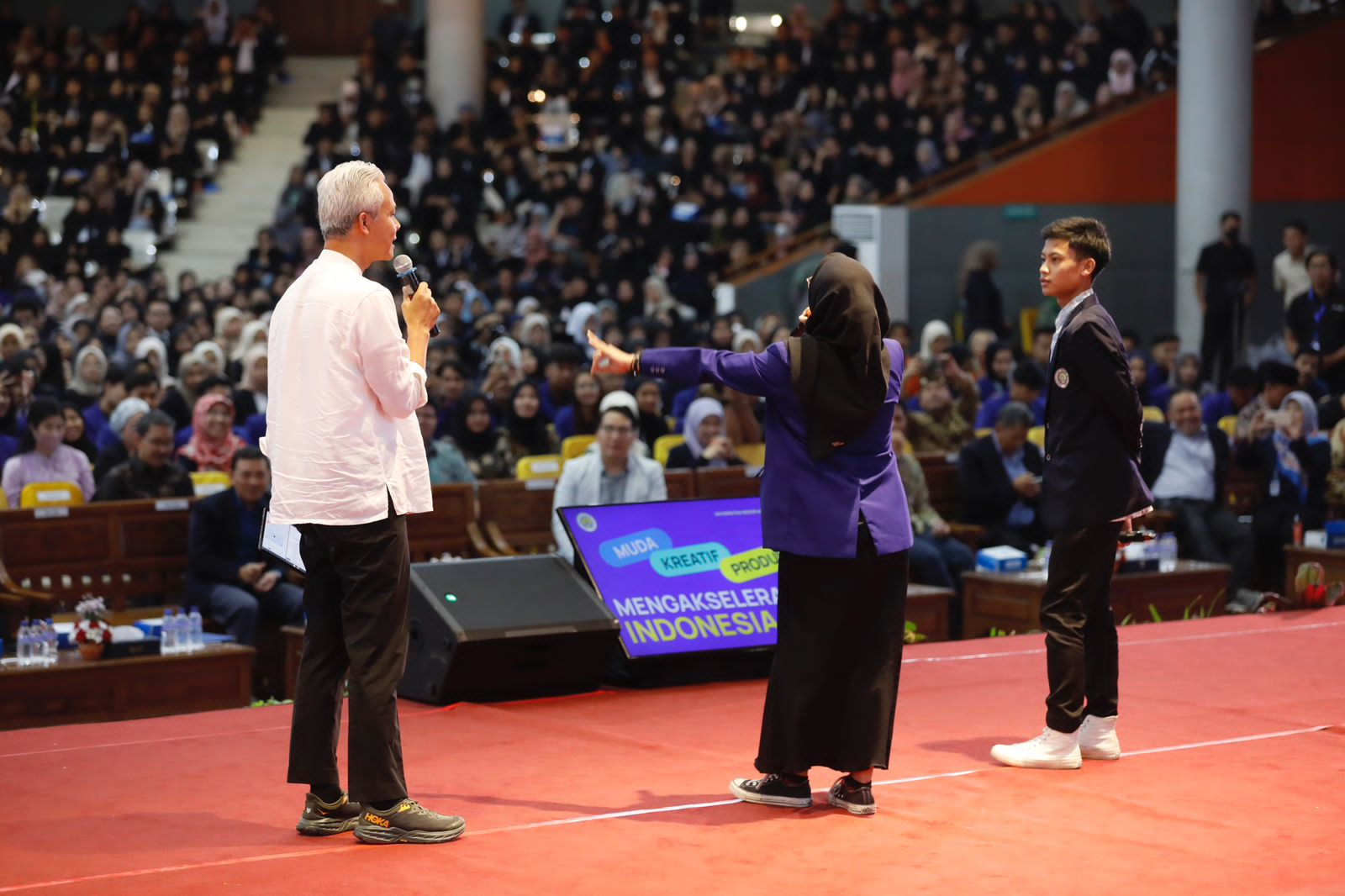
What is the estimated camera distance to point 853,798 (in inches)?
195

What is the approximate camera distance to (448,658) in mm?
6402

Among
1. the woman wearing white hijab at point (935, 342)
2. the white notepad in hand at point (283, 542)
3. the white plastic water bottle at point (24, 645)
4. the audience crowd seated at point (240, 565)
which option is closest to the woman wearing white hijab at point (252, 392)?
the audience crowd seated at point (240, 565)

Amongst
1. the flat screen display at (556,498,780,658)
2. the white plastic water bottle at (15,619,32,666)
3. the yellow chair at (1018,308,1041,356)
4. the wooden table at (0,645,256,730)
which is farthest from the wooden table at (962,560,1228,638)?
the yellow chair at (1018,308,1041,356)

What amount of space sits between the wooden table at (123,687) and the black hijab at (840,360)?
352 centimetres

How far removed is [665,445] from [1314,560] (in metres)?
3.70

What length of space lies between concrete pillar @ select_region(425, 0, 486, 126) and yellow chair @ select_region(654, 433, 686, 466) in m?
13.8

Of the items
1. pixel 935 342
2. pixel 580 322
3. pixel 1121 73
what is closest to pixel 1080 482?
pixel 935 342

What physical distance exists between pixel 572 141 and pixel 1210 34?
853cm

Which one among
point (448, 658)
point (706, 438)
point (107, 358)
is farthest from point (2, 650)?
point (107, 358)

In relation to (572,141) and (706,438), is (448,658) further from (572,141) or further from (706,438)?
(572,141)

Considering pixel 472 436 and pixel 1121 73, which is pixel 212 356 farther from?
pixel 1121 73

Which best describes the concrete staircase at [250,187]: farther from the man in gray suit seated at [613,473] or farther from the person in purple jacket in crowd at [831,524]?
the person in purple jacket in crowd at [831,524]

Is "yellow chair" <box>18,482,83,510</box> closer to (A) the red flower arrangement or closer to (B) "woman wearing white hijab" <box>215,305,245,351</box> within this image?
(A) the red flower arrangement

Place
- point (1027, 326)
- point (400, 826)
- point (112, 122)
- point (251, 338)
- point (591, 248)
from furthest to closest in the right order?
1. point (112, 122)
2. point (591, 248)
3. point (1027, 326)
4. point (251, 338)
5. point (400, 826)
